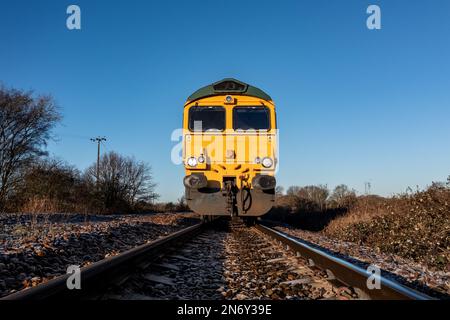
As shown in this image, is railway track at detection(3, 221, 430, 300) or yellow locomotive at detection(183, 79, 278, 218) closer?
railway track at detection(3, 221, 430, 300)

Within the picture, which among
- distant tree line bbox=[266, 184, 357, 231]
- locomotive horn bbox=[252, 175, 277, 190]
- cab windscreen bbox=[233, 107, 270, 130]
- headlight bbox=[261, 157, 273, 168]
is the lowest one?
distant tree line bbox=[266, 184, 357, 231]

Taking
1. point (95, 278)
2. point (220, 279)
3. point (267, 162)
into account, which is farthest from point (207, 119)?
point (95, 278)

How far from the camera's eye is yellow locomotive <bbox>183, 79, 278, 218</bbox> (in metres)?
9.91

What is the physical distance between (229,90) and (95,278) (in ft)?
27.2

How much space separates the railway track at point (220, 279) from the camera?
9.16ft

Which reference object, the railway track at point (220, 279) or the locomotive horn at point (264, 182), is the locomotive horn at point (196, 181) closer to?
the locomotive horn at point (264, 182)

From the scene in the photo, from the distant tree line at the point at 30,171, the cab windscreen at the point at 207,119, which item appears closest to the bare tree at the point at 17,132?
the distant tree line at the point at 30,171

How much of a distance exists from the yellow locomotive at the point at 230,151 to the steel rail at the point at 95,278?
468 cm

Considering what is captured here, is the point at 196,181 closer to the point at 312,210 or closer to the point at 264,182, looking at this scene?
the point at 264,182

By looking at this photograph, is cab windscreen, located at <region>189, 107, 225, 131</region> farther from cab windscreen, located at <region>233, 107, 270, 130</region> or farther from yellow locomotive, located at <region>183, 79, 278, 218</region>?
cab windscreen, located at <region>233, 107, 270, 130</region>

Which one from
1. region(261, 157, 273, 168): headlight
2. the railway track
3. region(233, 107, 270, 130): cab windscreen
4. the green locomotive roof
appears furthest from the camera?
the green locomotive roof

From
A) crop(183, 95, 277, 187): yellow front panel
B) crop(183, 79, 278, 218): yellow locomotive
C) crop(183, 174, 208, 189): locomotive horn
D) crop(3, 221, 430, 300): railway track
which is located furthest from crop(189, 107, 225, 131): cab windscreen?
crop(3, 221, 430, 300): railway track
